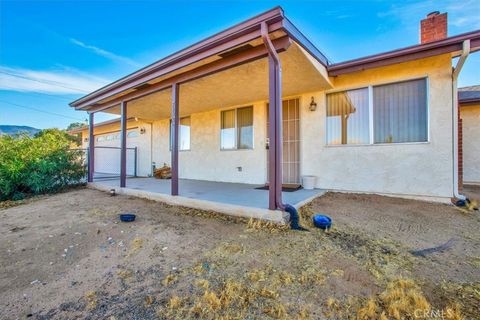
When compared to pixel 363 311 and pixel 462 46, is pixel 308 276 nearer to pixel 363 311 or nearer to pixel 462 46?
pixel 363 311

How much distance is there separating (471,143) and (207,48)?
8.23m

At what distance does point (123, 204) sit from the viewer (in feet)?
16.0

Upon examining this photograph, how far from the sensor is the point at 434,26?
501cm

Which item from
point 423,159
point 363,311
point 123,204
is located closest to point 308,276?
point 363,311

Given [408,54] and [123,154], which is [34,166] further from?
[408,54]

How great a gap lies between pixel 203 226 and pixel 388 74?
493 cm

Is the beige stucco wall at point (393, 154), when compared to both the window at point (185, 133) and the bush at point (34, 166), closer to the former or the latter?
the window at point (185, 133)

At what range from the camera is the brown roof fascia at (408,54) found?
3.64 metres

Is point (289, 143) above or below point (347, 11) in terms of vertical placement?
below

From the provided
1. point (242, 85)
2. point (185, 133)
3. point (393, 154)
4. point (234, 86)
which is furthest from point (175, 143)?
point (393, 154)

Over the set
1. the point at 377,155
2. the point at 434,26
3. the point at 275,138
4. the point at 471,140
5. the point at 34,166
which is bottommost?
the point at 34,166

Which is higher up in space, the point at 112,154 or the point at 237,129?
the point at 237,129

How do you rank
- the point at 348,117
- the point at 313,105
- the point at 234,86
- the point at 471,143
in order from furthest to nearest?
1. the point at 471,143
2. the point at 313,105
3. the point at 234,86
4. the point at 348,117

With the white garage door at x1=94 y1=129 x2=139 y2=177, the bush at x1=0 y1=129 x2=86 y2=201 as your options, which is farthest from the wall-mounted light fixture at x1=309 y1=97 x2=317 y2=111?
the white garage door at x1=94 y1=129 x2=139 y2=177
